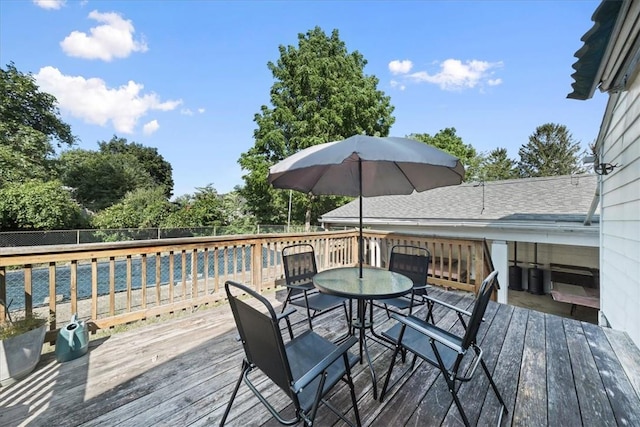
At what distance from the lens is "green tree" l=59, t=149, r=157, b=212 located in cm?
2102

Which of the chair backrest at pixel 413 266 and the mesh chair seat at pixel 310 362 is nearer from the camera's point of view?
the mesh chair seat at pixel 310 362

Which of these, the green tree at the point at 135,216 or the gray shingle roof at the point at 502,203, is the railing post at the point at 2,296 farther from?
the green tree at the point at 135,216

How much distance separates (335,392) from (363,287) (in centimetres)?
83

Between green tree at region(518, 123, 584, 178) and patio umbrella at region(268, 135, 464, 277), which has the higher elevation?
green tree at region(518, 123, 584, 178)

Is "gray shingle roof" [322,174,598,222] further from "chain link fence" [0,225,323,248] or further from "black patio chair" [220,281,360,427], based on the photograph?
"black patio chair" [220,281,360,427]

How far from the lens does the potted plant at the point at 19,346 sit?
206 centimetres

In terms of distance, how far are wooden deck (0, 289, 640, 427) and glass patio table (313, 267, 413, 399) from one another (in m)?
0.31

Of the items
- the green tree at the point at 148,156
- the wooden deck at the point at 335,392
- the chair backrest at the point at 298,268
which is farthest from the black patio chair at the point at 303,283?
the green tree at the point at 148,156

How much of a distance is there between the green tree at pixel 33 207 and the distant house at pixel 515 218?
1325 centimetres

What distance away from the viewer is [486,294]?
1.64 m

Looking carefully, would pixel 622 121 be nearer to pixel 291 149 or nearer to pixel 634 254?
pixel 634 254

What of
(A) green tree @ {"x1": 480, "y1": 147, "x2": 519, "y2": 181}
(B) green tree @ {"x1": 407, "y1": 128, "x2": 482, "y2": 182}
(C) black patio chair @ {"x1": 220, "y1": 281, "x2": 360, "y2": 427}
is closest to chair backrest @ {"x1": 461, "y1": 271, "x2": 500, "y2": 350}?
(C) black patio chair @ {"x1": 220, "y1": 281, "x2": 360, "y2": 427}

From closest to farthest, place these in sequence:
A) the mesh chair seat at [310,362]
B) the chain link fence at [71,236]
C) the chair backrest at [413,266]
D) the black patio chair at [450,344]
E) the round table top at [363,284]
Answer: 1. the mesh chair seat at [310,362]
2. the black patio chair at [450,344]
3. the round table top at [363,284]
4. the chair backrest at [413,266]
5. the chain link fence at [71,236]

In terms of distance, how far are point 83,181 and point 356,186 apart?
88.7 feet
